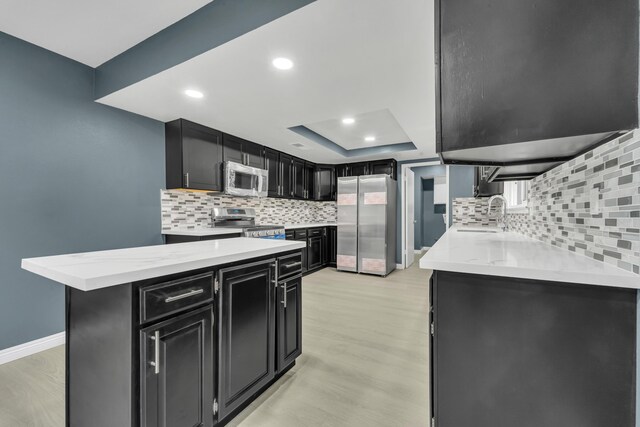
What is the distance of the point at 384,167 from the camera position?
17.5 ft

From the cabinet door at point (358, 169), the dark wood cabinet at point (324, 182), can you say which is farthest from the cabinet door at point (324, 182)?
the cabinet door at point (358, 169)

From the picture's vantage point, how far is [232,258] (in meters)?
1.36

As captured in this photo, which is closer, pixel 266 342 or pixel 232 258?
pixel 232 258

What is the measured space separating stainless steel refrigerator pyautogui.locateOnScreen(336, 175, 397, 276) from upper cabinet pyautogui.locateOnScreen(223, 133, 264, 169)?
176cm

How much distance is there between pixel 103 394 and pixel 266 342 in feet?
2.55

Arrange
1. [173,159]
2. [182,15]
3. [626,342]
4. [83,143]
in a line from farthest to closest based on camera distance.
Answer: [173,159], [83,143], [182,15], [626,342]

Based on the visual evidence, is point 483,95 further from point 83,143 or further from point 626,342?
point 83,143

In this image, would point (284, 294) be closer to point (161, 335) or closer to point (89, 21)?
point (161, 335)

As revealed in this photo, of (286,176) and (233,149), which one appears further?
(286,176)

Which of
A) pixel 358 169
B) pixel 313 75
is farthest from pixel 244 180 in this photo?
pixel 358 169

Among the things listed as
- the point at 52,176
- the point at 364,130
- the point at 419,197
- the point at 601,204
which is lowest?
the point at 601,204

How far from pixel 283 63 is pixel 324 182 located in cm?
389

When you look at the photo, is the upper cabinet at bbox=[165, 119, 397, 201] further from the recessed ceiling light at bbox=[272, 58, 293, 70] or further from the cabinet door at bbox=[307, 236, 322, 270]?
the recessed ceiling light at bbox=[272, 58, 293, 70]

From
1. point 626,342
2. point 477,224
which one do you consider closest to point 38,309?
point 626,342
